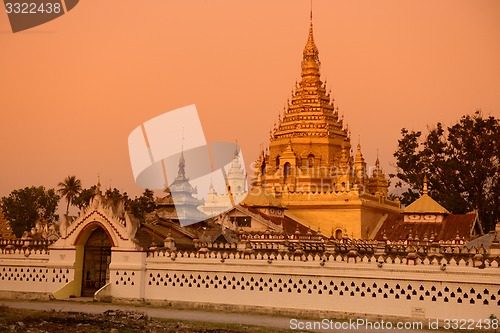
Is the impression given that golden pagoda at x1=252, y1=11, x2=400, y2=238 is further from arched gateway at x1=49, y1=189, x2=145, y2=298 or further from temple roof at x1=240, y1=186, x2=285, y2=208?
arched gateway at x1=49, y1=189, x2=145, y2=298

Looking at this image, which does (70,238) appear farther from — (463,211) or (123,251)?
(463,211)

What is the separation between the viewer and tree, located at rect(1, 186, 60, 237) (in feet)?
254

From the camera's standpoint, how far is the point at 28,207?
7938 centimetres

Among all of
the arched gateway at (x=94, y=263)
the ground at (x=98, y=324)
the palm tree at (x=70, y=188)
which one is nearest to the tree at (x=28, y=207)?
the palm tree at (x=70, y=188)

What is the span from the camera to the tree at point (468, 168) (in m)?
63.8

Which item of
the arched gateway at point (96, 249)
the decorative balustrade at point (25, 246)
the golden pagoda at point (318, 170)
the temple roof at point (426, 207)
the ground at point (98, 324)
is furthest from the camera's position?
the golden pagoda at point (318, 170)

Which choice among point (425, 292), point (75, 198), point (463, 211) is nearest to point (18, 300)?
point (425, 292)

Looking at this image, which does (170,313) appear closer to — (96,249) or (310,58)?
(96,249)

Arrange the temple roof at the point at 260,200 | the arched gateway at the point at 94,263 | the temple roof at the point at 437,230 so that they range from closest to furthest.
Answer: the arched gateway at the point at 94,263
the temple roof at the point at 437,230
the temple roof at the point at 260,200

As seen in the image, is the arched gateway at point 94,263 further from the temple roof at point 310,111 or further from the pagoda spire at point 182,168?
the temple roof at point 310,111

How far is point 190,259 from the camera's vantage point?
112 ft

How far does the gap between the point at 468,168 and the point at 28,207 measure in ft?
138

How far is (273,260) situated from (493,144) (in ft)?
120

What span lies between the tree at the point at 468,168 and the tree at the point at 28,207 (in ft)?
119
